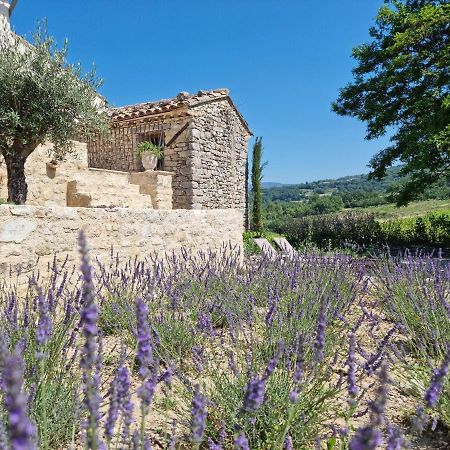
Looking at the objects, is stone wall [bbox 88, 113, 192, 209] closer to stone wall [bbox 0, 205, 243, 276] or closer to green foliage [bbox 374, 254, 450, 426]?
stone wall [bbox 0, 205, 243, 276]

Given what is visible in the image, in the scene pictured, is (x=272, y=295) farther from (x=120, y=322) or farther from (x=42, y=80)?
(x=42, y=80)

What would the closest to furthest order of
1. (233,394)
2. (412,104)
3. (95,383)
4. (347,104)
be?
(95,383), (233,394), (412,104), (347,104)

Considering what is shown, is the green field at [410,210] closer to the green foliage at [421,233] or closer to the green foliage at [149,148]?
the green foliage at [421,233]

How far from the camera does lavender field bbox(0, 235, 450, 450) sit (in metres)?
0.97

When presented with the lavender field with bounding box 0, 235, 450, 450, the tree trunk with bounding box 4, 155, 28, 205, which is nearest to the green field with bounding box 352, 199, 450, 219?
the tree trunk with bounding box 4, 155, 28, 205

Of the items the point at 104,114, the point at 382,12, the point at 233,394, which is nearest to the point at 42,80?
the point at 104,114

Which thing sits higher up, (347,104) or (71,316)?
(347,104)

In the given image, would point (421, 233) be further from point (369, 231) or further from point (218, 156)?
point (218, 156)

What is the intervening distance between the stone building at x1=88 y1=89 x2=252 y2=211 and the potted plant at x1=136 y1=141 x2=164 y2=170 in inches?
17.5

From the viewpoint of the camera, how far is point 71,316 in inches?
83.3

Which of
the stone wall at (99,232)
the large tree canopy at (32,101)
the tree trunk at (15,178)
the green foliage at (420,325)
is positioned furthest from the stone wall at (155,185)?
the green foliage at (420,325)

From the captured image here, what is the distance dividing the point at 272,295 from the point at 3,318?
1.72 m

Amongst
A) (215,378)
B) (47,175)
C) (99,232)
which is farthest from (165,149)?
→ (215,378)

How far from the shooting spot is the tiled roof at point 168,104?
1124 centimetres
